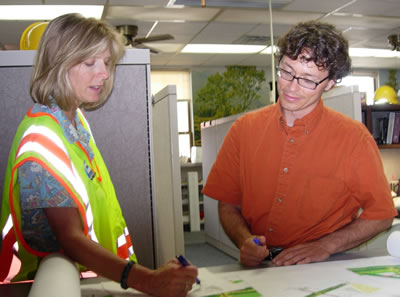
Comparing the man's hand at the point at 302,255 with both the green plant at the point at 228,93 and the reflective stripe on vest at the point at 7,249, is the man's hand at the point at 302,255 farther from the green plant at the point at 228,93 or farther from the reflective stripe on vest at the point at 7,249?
the green plant at the point at 228,93

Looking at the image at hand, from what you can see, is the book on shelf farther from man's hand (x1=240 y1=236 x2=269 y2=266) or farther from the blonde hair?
the blonde hair

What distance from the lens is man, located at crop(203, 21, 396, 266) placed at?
4.75 ft

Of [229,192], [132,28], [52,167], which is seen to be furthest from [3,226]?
[132,28]

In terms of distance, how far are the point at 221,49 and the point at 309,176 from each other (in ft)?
22.3

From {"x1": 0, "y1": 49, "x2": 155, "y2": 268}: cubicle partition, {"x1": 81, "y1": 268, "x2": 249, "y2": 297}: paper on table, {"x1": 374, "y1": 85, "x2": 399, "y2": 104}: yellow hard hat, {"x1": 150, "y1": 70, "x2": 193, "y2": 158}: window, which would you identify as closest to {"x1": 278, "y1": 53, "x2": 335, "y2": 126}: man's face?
{"x1": 0, "y1": 49, "x2": 155, "y2": 268}: cubicle partition

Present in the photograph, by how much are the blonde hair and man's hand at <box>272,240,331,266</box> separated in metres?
0.63

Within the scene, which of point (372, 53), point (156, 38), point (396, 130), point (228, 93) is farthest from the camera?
point (228, 93)

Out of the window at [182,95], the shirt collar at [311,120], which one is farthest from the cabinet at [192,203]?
the shirt collar at [311,120]

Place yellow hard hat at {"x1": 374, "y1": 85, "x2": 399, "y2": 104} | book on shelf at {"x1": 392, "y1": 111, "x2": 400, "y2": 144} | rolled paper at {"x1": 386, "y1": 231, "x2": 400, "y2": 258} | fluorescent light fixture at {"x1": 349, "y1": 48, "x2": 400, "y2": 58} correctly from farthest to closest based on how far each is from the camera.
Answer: fluorescent light fixture at {"x1": 349, "y1": 48, "x2": 400, "y2": 58}
yellow hard hat at {"x1": 374, "y1": 85, "x2": 399, "y2": 104}
book on shelf at {"x1": 392, "y1": 111, "x2": 400, "y2": 144}
rolled paper at {"x1": 386, "y1": 231, "x2": 400, "y2": 258}

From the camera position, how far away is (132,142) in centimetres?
134

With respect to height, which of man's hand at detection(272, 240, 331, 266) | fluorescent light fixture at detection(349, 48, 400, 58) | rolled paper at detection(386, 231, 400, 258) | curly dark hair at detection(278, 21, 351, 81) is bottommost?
man's hand at detection(272, 240, 331, 266)

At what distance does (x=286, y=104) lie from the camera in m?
1.47

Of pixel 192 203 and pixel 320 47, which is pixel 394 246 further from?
pixel 192 203

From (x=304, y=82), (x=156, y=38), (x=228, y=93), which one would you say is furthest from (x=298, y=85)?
(x=228, y=93)
